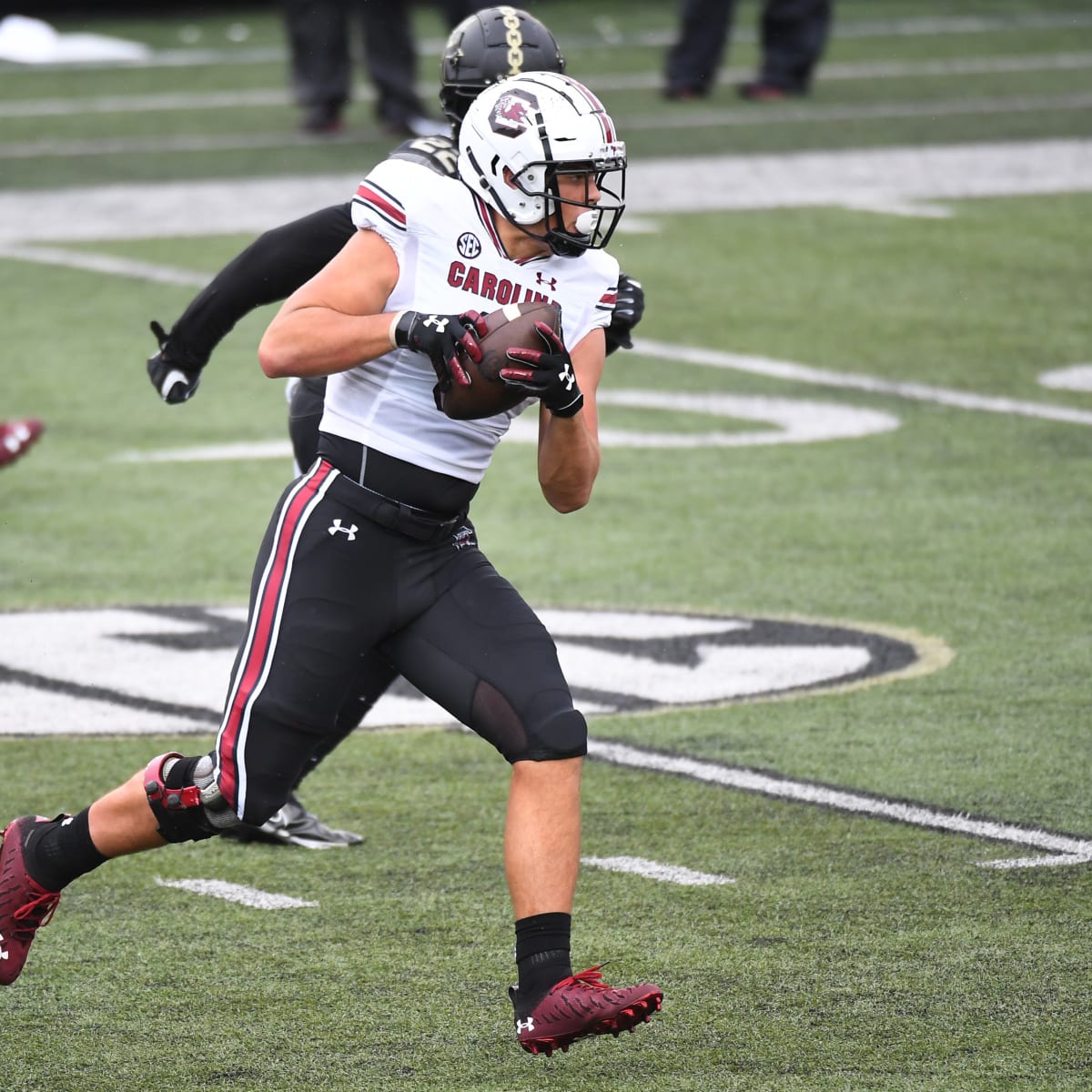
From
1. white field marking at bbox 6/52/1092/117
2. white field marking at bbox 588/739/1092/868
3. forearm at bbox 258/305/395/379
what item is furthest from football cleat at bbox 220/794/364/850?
white field marking at bbox 6/52/1092/117

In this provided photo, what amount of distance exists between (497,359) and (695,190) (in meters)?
12.7

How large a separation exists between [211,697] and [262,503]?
2674mm

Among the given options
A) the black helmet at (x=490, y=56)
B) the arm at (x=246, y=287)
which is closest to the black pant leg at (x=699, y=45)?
the black helmet at (x=490, y=56)

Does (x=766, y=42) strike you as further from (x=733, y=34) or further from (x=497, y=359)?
(x=497, y=359)

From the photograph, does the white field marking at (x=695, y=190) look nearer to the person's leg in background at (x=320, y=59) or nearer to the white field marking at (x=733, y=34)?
the person's leg in background at (x=320, y=59)

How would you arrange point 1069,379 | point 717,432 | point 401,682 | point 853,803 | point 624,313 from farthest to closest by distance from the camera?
1. point 1069,379
2. point 717,432
3. point 401,682
4. point 853,803
5. point 624,313

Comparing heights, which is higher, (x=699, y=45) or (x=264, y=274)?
(x=264, y=274)

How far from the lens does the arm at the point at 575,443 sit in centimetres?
455

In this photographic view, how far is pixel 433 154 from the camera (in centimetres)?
503

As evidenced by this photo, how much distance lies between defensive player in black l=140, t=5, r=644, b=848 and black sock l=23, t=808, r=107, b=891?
0.92 meters

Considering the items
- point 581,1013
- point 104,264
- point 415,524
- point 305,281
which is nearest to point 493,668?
point 415,524

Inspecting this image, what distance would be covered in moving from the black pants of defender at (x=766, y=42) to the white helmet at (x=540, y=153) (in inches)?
561

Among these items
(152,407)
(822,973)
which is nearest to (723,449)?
(152,407)

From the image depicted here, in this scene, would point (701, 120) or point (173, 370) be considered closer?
point (173, 370)
